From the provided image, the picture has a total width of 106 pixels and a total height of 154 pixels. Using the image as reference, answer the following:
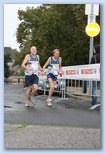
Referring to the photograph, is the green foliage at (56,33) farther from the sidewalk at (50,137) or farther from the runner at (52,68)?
the sidewalk at (50,137)

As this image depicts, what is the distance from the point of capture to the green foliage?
21.2ft

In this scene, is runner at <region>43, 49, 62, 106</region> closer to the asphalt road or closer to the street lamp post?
the asphalt road

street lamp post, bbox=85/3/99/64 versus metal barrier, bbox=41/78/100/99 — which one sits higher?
street lamp post, bbox=85/3/99/64

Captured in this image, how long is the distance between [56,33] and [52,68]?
29 centimetres

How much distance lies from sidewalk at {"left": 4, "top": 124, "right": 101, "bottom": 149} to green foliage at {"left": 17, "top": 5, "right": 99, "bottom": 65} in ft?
Answer: 1.76

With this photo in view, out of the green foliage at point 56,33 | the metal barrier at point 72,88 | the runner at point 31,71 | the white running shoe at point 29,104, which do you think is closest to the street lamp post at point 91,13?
the green foliage at point 56,33

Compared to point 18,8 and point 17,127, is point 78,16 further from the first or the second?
point 17,127

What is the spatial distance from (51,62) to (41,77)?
0.15 meters

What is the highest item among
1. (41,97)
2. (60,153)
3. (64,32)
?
(64,32)

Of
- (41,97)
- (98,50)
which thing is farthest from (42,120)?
(98,50)

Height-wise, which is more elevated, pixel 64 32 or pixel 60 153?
pixel 64 32

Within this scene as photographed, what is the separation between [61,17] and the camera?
6504mm

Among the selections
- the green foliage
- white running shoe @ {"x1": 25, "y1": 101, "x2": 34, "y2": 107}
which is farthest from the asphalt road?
the green foliage

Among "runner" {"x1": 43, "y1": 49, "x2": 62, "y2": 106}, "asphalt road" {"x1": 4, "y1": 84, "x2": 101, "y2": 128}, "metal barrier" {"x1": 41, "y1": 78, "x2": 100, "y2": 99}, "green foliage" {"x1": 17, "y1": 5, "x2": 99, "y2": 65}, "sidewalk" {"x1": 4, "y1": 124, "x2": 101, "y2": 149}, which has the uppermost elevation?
"green foliage" {"x1": 17, "y1": 5, "x2": 99, "y2": 65}
